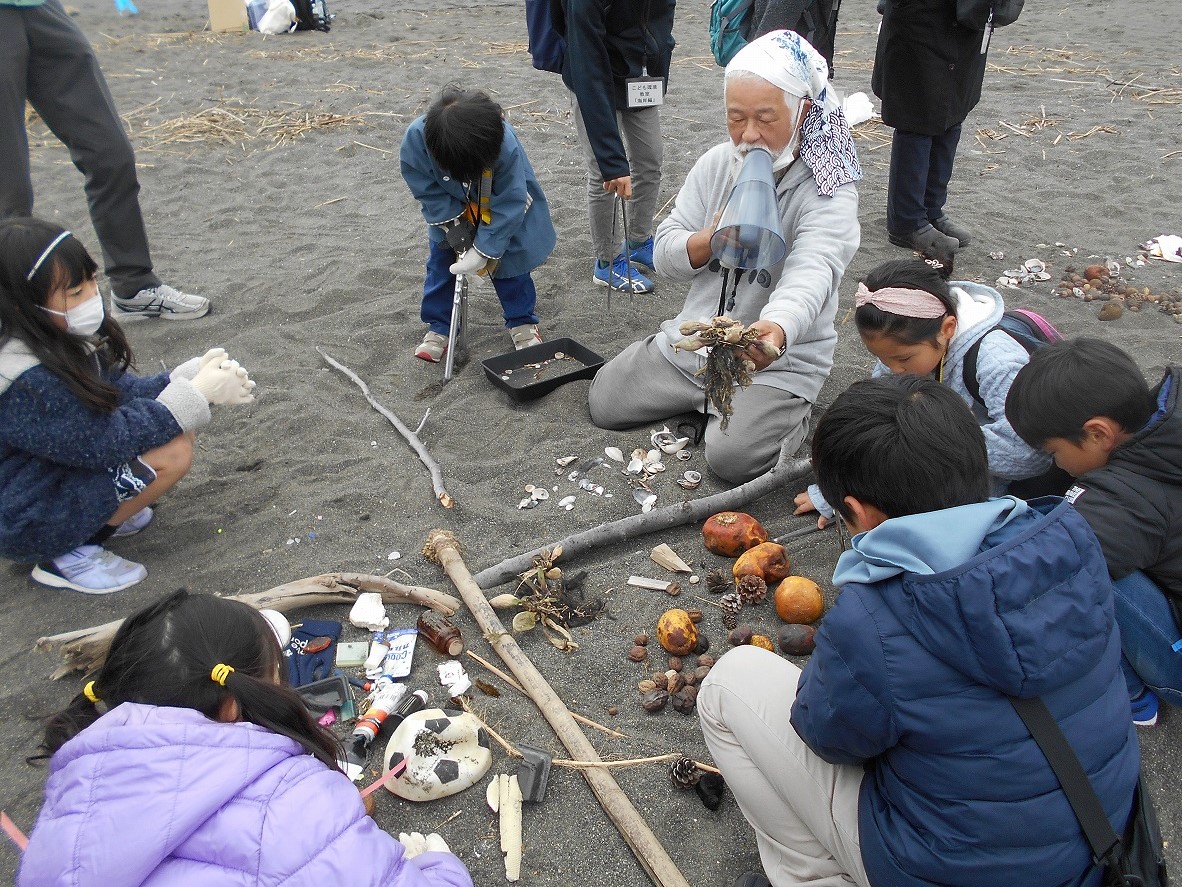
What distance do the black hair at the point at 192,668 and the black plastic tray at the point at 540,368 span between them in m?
2.64

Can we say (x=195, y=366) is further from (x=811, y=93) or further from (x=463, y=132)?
(x=811, y=93)

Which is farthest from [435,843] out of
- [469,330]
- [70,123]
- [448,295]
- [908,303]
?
[70,123]

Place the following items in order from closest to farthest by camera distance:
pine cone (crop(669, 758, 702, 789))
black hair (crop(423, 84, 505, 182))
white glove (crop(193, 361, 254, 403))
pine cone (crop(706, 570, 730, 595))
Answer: pine cone (crop(669, 758, 702, 789))
pine cone (crop(706, 570, 730, 595))
white glove (crop(193, 361, 254, 403))
black hair (crop(423, 84, 505, 182))

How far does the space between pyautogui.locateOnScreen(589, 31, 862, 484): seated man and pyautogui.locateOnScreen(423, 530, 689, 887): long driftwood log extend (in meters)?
1.26

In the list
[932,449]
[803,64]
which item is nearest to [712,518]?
[932,449]

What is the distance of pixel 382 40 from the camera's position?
12.0m

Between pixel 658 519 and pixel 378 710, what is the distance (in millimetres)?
1353

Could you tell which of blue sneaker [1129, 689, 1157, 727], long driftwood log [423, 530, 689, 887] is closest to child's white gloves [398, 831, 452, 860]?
long driftwood log [423, 530, 689, 887]

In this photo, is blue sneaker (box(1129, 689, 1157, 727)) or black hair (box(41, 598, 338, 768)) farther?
blue sneaker (box(1129, 689, 1157, 727))

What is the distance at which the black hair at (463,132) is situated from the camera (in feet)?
13.3

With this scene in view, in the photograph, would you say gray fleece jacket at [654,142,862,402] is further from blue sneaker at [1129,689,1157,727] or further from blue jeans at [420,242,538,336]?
blue sneaker at [1129,689,1157,727]

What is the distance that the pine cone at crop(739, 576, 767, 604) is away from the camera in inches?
120

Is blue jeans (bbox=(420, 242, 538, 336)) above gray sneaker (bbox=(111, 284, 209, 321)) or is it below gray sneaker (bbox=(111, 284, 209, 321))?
above

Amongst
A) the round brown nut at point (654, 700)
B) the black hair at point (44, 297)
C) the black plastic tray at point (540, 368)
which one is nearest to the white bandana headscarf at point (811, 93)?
the black plastic tray at point (540, 368)
